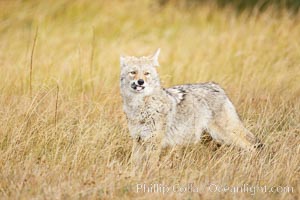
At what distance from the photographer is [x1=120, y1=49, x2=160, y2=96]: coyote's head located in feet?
22.4

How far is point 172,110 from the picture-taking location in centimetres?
708

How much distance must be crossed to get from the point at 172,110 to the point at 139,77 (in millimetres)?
536

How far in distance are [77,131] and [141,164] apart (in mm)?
810

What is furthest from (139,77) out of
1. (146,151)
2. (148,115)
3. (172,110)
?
(146,151)

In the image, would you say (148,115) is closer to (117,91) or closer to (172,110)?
(172,110)

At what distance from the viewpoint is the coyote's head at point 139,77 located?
682cm

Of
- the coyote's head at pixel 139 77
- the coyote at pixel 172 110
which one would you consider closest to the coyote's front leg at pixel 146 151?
the coyote at pixel 172 110

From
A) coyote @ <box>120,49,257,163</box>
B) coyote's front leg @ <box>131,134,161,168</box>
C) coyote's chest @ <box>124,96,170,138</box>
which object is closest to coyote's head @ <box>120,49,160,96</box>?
coyote @ <box>120,49,257,163</box>

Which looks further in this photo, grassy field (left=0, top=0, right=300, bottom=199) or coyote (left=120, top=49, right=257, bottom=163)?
coyote (left=120, top=49, right=257, bottom=163)

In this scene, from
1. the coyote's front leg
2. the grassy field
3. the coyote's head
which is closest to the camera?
the grassy field

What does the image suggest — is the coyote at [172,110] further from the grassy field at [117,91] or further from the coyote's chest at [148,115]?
the grassy field at [117,91]

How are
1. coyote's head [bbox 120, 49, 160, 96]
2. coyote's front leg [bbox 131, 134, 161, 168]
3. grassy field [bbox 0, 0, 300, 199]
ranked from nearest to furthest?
grassy field [bbox 0, 0, 300, 199] < coyote's front leg [bbox 131, 134, 161, 168] < coyote's head [bbox 120, 49, 160, 96]

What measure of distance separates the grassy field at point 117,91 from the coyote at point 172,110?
21 cm

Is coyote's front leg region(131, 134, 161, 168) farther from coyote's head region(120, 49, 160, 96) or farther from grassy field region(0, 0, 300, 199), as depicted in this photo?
coyote's head region(120, 49, 160, 96)
